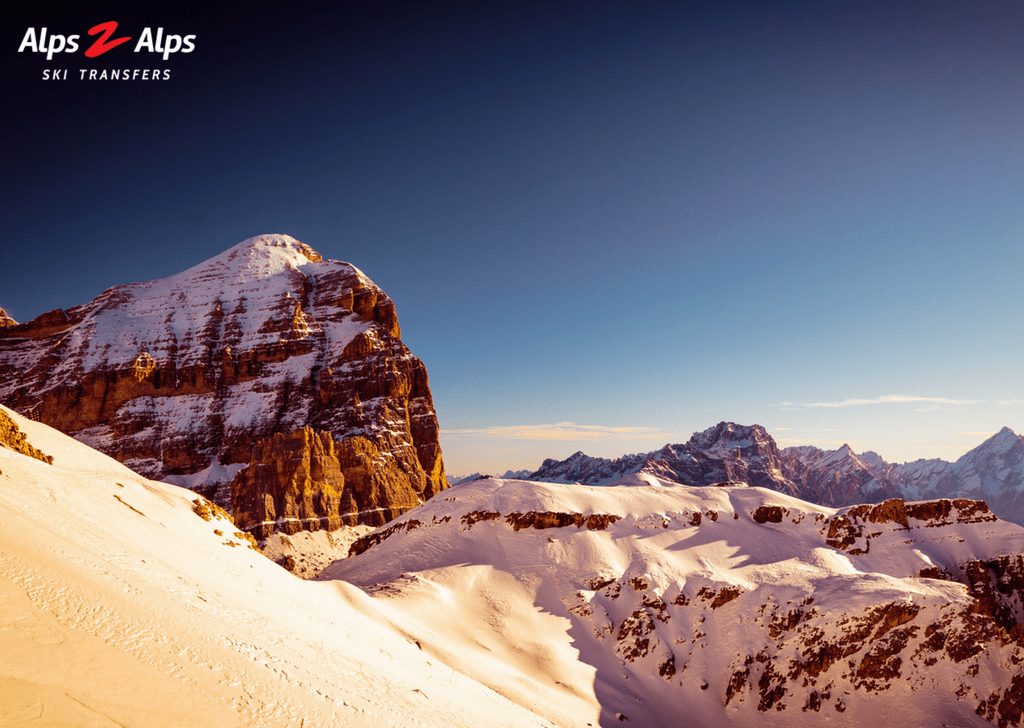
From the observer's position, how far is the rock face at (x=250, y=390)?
436 feet

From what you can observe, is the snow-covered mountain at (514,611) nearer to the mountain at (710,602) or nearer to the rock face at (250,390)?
the mountain at (710,602)

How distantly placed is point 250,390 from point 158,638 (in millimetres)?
155640

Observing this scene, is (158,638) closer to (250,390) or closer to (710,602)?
(710,602)

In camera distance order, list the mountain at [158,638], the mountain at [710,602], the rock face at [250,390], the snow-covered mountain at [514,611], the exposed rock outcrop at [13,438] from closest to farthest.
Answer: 1. the mountain at [158,638]
2. the snow-covered mountain at [514,611]
3. the exposed rock outcrop at [13,438]
4. the mountain at [710,602]
5. the rock face at [250,390]

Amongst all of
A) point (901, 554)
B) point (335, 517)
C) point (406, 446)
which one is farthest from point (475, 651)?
point (406, 446)

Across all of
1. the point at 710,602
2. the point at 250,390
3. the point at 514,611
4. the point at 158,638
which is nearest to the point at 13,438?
the point at 158,638

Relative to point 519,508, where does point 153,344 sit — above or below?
above

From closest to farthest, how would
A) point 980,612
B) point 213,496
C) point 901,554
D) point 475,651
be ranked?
point 475,651 → point 980,612 → point 901,554 → point 213,496

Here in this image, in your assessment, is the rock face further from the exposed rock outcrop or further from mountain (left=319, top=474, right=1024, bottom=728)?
the exposed rock outcrop

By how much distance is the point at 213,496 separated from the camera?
129375 millimetres

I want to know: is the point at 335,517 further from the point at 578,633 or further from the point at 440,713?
the point at 440,713

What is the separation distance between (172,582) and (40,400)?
540 feet

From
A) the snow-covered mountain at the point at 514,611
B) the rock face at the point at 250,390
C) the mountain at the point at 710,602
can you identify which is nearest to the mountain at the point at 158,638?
the snow-covered mountain at the point at 514,611

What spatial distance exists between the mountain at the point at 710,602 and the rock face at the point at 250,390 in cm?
5090
